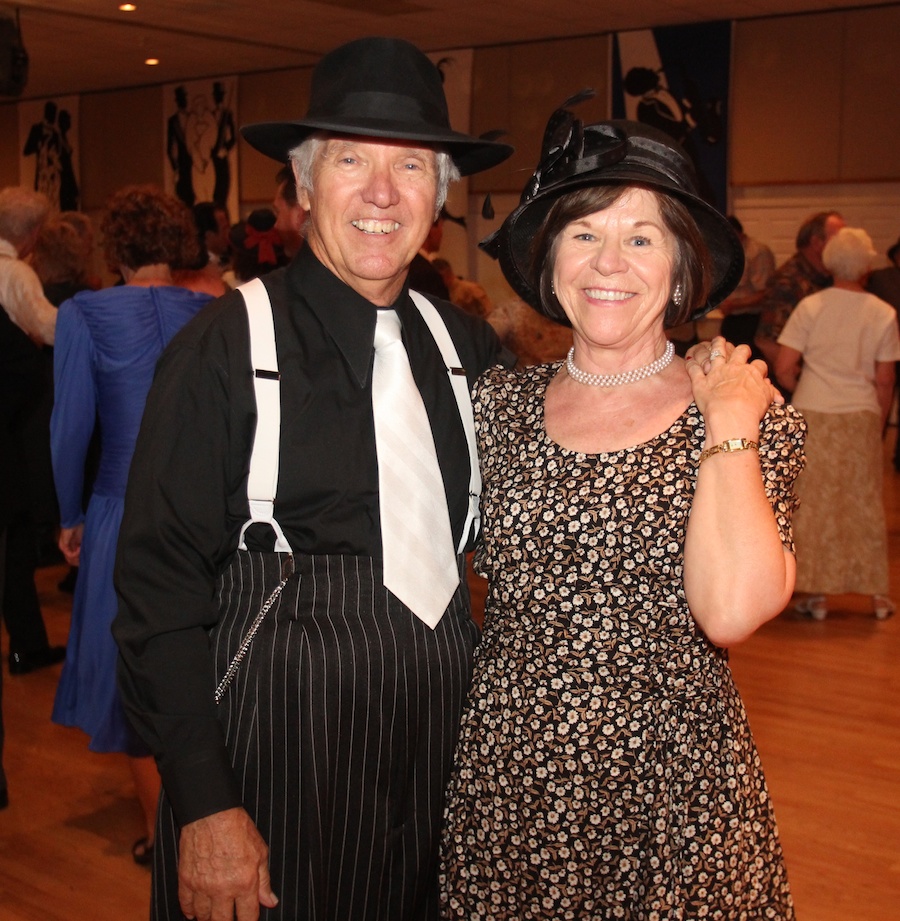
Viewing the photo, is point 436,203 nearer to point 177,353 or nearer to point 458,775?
point 177,353

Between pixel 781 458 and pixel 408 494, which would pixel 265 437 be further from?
pixel 781 458

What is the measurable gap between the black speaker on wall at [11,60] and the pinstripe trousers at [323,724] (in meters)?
6.82

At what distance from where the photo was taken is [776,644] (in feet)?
16.3

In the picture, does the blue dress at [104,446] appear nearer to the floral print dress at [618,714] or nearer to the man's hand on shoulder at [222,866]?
the man's hand on shoulder at [222,866]

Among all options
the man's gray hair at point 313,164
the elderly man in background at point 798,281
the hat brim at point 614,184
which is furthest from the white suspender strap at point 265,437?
the elderly man in background at point 798,281

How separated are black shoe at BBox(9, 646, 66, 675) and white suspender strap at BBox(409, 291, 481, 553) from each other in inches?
129

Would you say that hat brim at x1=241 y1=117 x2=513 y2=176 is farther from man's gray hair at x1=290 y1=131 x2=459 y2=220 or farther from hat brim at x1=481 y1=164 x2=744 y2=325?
hat brim at x1=481 y1=164 x2=744 y2=325

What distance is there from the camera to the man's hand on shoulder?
1.58 m

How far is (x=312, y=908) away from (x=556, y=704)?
483 millimetres

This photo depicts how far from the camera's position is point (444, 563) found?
70.5 inches

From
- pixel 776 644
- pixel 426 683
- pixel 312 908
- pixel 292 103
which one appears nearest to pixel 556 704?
pixel 426 683

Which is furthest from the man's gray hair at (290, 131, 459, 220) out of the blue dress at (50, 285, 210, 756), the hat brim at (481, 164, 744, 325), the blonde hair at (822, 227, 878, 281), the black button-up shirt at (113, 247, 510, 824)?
the blonde hair at (822, 227, 878, 281)

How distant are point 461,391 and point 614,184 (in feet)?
1.50

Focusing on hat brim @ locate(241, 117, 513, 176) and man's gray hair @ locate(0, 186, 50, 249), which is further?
man's gray hair @ locate(0, 186, 50, 249)
